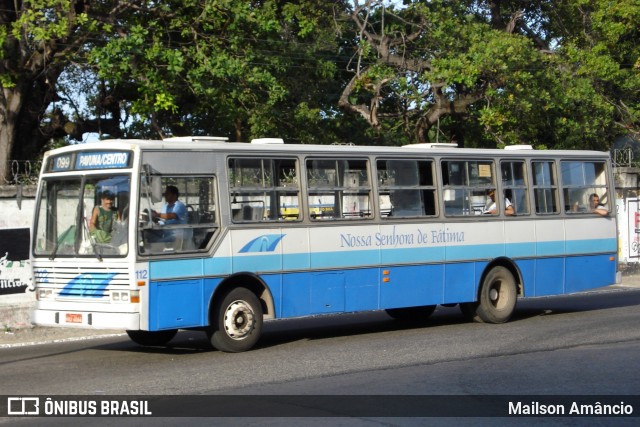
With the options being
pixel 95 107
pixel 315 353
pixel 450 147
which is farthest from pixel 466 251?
pixel 95 107

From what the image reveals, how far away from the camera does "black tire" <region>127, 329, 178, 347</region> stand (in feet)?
46.1

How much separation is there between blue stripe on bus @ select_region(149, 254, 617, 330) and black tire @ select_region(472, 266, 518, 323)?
231mm

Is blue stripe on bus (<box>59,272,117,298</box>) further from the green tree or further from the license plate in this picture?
the green tree

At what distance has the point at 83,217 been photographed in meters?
12.7

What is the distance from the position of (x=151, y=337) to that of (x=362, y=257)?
3227 millimetres

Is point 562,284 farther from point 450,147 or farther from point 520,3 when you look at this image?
point 520,3

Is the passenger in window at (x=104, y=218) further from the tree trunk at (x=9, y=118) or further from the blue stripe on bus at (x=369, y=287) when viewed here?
the tree trunk at (x=9, y=118)

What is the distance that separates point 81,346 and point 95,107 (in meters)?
11.1

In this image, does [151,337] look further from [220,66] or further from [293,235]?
[220,66]

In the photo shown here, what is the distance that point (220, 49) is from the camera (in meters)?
21.0

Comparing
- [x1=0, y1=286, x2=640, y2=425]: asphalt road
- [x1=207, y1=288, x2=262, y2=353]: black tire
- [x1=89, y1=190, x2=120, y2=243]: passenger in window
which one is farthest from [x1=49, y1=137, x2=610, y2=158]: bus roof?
[x1=0, y1=286, x2=640, y2=425]: asphalt road

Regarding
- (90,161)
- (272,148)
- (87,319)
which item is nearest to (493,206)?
(272,148)

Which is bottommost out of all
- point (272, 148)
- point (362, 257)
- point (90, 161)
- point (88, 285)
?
point (88, 285)

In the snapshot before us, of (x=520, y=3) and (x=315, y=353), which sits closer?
(x=315, y=353)
